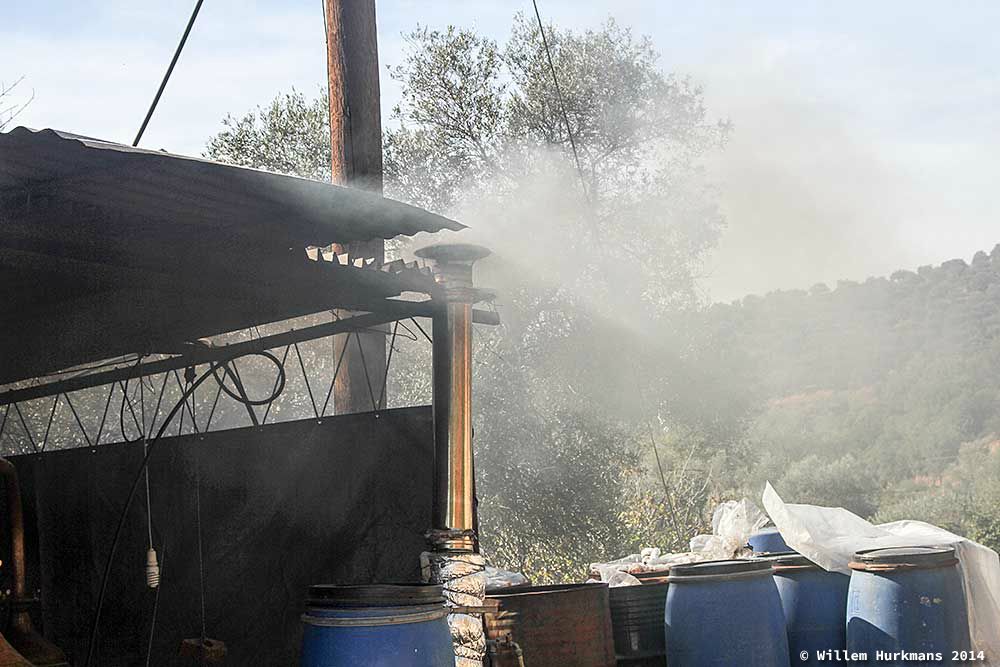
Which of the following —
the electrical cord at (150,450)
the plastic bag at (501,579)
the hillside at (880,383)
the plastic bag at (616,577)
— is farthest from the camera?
the hillside at (880,383)

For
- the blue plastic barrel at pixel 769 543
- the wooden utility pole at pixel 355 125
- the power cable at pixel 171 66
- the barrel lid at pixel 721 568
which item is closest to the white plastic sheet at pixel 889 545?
the blue plastic barrel at pixel 769 543

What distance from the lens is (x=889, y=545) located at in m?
5.51

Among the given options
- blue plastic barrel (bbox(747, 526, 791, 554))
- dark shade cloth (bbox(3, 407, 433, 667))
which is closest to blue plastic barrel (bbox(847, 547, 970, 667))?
blue plastic barrel (bbox(747, 526, 791, 554))

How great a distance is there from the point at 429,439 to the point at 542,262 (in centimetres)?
887

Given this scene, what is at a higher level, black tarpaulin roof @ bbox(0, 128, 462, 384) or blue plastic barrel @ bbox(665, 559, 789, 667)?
black tarpaulin roof @ bbox(0, 128, 462, 384)

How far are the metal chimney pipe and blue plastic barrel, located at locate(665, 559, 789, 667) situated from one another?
4.36 feet

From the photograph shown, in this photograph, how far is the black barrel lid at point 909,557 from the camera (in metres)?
4.98

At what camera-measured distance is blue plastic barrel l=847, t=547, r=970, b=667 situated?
4930 millimetres

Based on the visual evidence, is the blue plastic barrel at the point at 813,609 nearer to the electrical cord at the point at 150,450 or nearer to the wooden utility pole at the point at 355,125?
the wooden utility pole at the point at 355,125

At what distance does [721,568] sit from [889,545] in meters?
1.29

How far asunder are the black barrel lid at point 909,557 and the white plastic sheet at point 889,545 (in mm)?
280

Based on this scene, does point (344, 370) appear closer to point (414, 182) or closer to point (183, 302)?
point (183, 302)

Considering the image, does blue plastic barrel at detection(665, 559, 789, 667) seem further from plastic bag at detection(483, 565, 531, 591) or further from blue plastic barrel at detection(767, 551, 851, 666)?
plastic bag at detection(483, 565, 531, 591)

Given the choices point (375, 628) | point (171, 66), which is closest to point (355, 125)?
point (171, 66)
